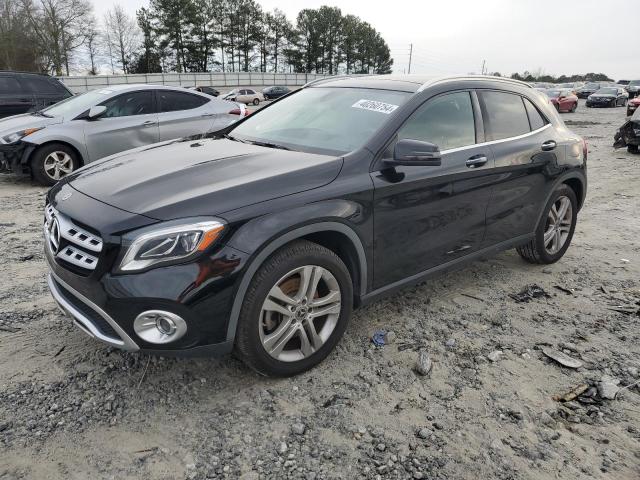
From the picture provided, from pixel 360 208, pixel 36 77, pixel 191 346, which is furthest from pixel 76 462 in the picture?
pixel 36 77

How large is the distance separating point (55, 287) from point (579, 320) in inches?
141

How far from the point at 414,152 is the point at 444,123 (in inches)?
28.6

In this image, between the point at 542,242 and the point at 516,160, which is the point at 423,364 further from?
the point at 542,242

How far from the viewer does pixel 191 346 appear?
8.07ft

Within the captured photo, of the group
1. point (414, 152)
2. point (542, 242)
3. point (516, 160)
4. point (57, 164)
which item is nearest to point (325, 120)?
point (414, 152)

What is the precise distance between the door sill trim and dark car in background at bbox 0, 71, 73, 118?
917 centimetres

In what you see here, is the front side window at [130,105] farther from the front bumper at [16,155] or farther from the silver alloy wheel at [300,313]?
the silver alloy wheel at [300,313]

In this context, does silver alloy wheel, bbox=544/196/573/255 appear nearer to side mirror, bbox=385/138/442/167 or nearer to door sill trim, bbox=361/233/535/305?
door sill trim, bbox=361/233/535/305

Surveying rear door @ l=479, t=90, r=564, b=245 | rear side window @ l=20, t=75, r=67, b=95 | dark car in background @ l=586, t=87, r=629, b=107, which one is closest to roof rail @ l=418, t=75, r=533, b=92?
rear door @ l=479, t=90, r=564, b=245

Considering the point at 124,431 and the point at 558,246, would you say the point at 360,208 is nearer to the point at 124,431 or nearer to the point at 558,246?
the point at 124,431

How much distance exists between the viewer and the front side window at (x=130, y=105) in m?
7.59

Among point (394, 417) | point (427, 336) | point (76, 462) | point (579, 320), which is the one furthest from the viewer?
point (579, 320)

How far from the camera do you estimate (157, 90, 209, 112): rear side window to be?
316 inches

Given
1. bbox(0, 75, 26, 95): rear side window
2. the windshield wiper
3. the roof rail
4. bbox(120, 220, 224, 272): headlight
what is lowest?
bbox(120, 220, 224, 272): headlight
